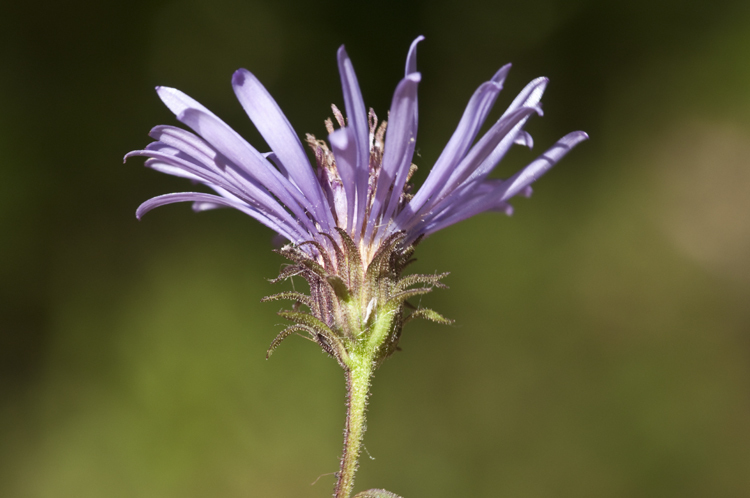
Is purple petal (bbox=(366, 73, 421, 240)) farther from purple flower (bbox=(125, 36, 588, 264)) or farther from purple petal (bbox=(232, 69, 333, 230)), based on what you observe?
purple petal (bbox=(232, 69, 333, 230))

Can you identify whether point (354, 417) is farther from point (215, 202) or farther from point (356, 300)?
point (215, 202)

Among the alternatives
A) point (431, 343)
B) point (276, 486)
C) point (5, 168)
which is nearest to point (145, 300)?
point (5, 168)

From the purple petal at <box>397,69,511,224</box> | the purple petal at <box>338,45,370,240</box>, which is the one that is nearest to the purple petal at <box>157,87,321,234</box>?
the purple petal at <box>338,45,370,240</box>

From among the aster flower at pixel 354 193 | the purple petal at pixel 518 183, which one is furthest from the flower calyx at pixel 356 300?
the purple petal at pixel 518 183

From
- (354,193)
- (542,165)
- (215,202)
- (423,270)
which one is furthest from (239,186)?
(423,270)

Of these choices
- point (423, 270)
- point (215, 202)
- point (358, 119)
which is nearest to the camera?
point (358, 119)

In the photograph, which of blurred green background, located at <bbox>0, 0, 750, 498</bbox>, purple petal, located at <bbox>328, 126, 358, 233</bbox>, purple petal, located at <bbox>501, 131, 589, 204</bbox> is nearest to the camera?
purple petal, located at <bbox>328, 126, 358, 233</bbox>

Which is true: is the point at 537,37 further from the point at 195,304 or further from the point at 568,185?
the point at 195,304

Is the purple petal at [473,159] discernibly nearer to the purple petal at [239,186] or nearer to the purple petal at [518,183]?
the purple petal at [518,183]
